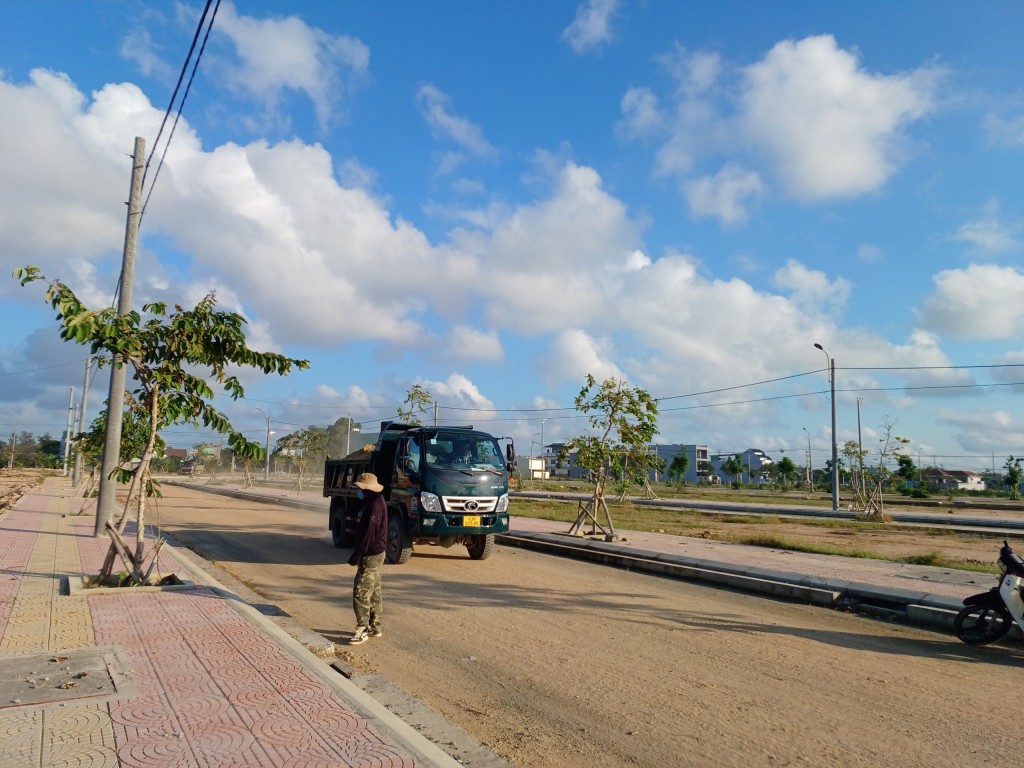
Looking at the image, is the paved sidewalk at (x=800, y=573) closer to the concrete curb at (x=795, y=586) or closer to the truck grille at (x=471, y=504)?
the concrete curb at (x=795, y=586)

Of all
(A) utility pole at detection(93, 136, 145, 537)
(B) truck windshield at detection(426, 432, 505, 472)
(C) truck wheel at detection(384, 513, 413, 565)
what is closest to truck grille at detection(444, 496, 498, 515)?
(B) truck windshield at detection(426, 432, 505, 472)

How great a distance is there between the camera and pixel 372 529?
311 inches

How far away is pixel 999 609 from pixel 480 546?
8.45 metres

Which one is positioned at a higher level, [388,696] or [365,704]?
[365,704]

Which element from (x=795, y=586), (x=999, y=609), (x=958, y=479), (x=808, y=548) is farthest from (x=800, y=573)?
(x=958, y=479)

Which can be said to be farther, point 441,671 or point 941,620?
point 941,620

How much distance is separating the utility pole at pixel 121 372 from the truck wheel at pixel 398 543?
5.94m

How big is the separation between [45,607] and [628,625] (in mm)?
6886

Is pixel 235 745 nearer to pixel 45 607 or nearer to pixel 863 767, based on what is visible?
pixel 863 767

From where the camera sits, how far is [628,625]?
8500mm

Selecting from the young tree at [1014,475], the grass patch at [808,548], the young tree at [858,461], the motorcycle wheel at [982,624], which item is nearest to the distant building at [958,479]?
the young tree at [1014,475]

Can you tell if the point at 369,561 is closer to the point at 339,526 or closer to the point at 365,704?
the point at 365,704

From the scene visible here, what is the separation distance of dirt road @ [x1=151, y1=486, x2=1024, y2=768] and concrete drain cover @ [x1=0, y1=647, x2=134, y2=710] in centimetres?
204

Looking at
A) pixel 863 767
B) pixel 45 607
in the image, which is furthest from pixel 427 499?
pixel 863 767
